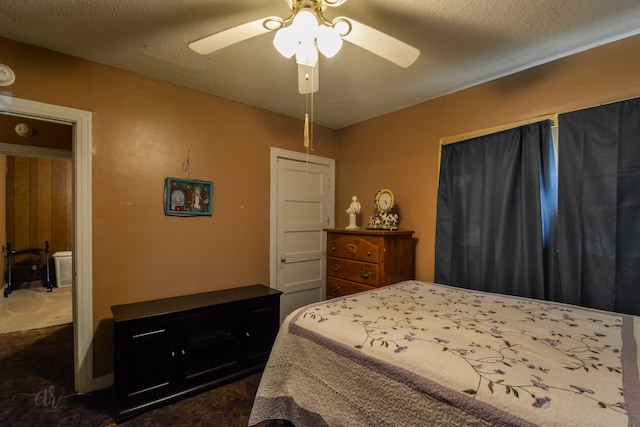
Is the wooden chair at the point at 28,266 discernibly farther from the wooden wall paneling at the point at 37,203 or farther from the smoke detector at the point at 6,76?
the smoke detector at the point at 6,76

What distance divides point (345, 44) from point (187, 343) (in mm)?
2381

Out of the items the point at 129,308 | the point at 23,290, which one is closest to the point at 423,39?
the point at 129,308

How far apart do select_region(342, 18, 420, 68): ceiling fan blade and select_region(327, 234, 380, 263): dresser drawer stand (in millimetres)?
1522

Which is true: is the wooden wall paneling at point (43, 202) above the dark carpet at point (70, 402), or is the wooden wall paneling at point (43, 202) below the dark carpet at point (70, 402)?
above

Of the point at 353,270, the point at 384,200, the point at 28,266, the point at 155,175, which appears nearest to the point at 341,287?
the point at 353,270

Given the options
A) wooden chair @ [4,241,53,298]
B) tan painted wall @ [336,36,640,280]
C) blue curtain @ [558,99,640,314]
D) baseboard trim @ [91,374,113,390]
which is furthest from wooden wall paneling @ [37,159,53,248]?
blue curtain @ [558,99,640,314]

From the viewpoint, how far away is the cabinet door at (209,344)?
7.25ft

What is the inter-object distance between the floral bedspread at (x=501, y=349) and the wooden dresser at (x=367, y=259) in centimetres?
69

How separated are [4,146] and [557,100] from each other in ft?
14.1

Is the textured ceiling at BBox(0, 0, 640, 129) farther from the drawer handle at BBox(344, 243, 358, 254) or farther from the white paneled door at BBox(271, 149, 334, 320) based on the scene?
the drawer handle at BBox(344, 243, 358, 254)

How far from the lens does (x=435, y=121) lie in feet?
9.11

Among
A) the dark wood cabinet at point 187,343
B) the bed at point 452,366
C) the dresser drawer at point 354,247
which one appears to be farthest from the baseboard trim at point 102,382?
the dresser drawer at point 354,247

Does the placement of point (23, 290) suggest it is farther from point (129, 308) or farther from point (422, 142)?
point (422, 142)

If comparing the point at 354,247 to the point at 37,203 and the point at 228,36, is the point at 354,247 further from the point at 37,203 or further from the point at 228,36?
the point at 37,203
